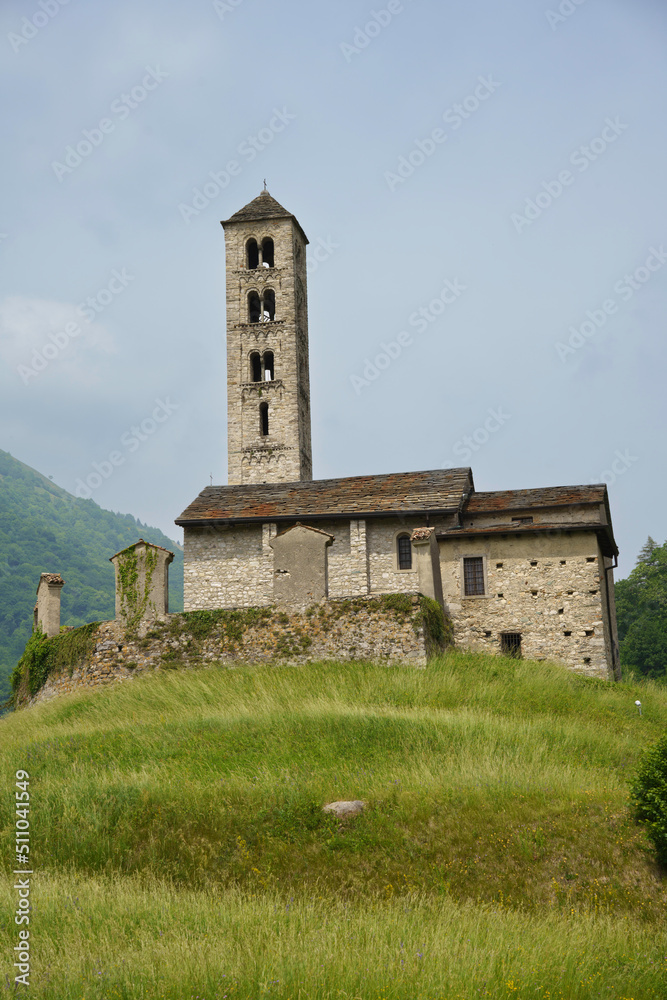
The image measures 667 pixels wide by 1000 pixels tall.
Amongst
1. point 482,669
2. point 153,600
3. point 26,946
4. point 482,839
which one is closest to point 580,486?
point 482,669

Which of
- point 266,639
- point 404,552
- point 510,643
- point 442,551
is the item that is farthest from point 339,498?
point 266,639

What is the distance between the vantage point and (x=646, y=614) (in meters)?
47.2

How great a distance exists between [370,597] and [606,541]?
8.22m

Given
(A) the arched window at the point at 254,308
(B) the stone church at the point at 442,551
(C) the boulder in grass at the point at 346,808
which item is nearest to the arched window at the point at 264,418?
(A) the arched window at the point at 254,308

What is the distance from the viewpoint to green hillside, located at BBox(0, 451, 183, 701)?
7362cm

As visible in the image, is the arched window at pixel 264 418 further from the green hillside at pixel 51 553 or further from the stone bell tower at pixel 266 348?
the green hillside at pixel 51 553

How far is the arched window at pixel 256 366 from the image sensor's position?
149 feet

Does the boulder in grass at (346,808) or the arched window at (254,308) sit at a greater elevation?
the arched window at (254,308)

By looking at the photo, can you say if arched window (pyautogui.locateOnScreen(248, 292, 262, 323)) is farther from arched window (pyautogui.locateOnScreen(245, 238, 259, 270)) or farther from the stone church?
the stone church

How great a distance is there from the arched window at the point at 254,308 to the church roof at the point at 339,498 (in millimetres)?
17426

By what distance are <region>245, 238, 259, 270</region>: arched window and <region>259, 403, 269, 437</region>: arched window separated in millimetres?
7751

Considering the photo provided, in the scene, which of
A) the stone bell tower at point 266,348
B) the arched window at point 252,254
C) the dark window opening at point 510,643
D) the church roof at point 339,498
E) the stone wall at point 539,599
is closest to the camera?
the stone wall at point 539,599

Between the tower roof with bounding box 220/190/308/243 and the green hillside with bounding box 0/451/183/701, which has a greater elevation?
the tower roof with bounding box 220/190/308/243

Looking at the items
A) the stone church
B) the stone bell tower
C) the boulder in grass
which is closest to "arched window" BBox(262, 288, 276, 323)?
the stone bell tower
